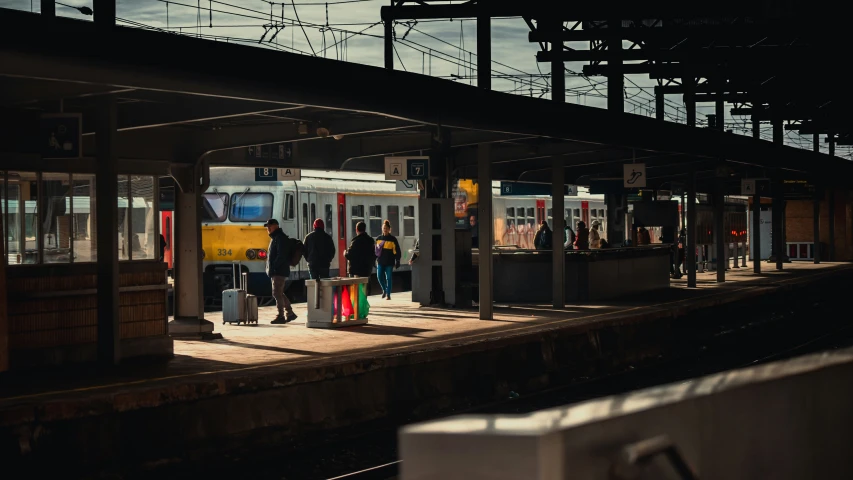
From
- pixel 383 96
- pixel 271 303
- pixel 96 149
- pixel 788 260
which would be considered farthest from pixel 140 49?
pixel 788 260

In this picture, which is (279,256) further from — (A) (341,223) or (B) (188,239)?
(A) (341,223)

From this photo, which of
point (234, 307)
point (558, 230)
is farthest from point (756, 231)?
point (234, 307)

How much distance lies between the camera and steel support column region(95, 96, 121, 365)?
1272 cm

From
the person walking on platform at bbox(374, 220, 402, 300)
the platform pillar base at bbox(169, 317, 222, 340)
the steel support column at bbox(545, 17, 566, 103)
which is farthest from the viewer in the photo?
→ the steel support column at bbox(545, 17, 566, 103)

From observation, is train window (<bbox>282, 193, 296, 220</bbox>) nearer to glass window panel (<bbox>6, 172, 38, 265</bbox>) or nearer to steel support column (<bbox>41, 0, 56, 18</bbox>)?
steel support column (<bbox>41, 0, 56, 18</bbox>)

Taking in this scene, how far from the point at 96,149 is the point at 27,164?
2.33 ft

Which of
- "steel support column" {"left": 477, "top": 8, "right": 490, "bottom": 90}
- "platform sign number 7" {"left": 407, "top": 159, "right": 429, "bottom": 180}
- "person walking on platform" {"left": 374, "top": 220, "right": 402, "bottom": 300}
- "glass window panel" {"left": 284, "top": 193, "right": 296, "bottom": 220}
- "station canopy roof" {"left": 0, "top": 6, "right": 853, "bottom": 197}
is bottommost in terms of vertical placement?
"person walking on platform" {"left": 374, "top": 220, "right": 402, "bottom": 300}

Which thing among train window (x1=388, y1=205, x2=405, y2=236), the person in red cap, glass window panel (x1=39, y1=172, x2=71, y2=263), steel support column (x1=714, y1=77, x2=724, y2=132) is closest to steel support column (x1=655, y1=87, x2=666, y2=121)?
steel support column (x1=714, y1=77, x2=724, y2=132)

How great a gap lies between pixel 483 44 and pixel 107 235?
10.9 m

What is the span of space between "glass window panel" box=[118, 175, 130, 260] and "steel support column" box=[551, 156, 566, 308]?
31.4ft

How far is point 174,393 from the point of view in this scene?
431 inches

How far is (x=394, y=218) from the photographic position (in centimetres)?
3164

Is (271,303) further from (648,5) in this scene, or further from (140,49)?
(140,49)

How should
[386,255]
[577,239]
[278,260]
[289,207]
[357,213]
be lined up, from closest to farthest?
[278,260] → [386,255] → [289,207] → [577,239] → [357,213]
